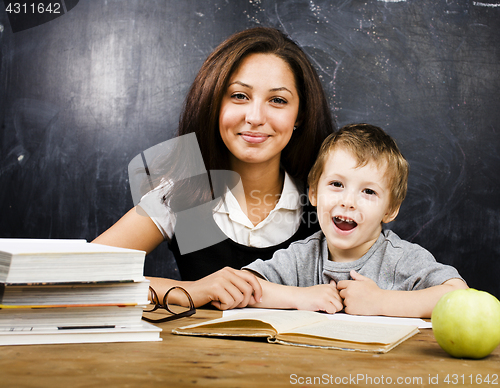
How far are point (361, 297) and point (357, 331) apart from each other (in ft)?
1.20

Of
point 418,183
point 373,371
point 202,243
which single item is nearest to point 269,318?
point 373,371

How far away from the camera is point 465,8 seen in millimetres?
2307

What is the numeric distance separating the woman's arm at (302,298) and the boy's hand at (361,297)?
0.02 m

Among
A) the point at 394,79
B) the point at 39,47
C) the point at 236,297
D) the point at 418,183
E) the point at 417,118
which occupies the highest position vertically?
the point at 39,47

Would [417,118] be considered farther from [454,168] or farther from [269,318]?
[269,318]

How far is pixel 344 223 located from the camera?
4.29 feet

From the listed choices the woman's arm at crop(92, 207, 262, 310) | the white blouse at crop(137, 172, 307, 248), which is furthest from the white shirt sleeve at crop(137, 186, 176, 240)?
the woman's arm at crop(92, 207, 262, 310)

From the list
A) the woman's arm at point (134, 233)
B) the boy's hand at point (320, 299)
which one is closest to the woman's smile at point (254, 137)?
the woman's arm at point (134, 233)

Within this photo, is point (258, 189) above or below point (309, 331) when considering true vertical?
above

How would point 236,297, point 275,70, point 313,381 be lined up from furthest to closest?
point 275,70 → point 236,297 → point 313,381

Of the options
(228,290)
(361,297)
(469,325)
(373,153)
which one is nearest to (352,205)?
(373,153)

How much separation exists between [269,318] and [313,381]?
0.25 m

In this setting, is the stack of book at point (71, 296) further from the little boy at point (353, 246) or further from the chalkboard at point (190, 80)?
the chalkboard at point (190, 80)

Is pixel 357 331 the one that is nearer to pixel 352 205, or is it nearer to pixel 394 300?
pixel 394 300
